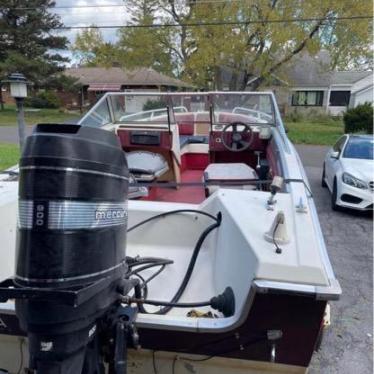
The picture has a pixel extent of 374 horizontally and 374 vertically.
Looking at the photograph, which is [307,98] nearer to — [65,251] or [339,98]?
[339,98]

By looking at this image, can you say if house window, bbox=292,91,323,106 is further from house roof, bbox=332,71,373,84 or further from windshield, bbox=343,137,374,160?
windshield, bbox=343,137,374,160

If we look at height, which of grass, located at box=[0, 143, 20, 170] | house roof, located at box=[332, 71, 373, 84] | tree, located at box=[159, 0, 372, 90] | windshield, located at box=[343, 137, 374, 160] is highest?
tree, located at box=[159, 0, 372, 90]

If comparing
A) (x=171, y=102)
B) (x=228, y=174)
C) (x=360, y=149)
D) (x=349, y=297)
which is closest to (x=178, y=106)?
(x=171, y=102)

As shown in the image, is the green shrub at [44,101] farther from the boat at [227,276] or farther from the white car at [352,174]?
the boat at [227,276]

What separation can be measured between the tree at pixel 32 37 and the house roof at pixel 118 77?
138 inches

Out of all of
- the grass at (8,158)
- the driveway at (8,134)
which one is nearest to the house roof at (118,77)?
the driveway at (8,134)

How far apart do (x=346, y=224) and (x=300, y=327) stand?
4303 mm

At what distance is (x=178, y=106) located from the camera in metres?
4.99

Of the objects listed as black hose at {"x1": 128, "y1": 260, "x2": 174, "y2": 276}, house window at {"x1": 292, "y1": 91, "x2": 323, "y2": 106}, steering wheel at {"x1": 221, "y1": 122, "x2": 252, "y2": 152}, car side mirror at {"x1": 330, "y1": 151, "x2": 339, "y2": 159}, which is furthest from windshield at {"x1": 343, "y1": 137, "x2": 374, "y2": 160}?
house window at {"x1": 292, "y1": 91, "x2": 323, "y2": 106}

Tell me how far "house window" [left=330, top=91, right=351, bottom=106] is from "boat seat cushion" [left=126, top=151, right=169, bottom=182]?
88.2ft

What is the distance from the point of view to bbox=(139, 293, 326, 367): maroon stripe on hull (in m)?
1.46

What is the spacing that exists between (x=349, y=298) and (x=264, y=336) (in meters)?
2.14

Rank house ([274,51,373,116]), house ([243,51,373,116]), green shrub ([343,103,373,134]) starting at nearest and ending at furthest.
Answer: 1. green shrub ([343,103,373,134])
2. house ([243,51,373,116])
3. house ([274,51,373,116])

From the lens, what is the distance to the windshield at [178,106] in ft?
14.9
